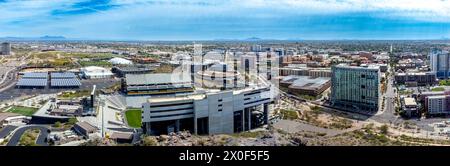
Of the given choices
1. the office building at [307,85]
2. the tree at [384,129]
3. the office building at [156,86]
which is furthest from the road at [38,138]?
the office building at [307,85]

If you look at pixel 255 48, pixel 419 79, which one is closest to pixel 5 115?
pixel 419 79

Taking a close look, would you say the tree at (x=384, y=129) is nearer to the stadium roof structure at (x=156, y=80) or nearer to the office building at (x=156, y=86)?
the office building at (x=156, y=86)

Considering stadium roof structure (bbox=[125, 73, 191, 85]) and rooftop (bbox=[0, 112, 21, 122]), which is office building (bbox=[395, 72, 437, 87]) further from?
rooftop (bbox=[0, 112, 21, 122])

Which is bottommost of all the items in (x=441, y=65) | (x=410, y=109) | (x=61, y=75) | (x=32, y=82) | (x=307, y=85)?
(x=410, y=109)

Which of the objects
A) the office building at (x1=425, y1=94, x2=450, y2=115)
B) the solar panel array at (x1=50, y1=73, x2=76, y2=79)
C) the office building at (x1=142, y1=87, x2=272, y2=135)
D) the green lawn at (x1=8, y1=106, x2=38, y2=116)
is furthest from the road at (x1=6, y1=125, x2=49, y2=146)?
the office building at (x1=425, y1=94, x2=450, y2=115)

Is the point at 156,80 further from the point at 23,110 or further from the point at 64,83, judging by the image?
the point at 64,83
